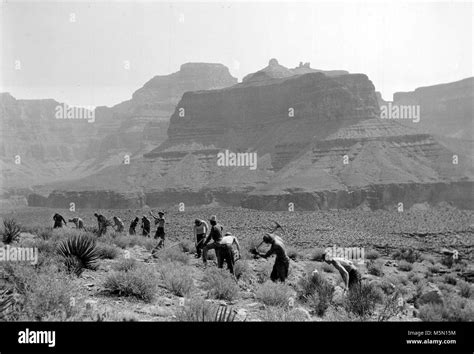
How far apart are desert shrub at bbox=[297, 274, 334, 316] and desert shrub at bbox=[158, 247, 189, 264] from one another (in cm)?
367

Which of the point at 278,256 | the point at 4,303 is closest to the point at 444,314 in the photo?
the point at 278,256

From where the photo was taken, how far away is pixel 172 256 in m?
14.1

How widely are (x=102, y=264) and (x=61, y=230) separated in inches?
256

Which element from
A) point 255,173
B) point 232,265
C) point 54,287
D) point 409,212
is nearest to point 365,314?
point 232,265

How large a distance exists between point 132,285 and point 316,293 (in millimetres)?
3588

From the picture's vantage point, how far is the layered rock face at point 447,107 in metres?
144

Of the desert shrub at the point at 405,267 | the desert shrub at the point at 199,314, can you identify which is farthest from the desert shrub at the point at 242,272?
the desert shrub at the point at 405,267

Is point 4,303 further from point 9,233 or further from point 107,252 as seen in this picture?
point 9,233

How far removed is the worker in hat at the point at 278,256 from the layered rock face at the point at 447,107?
452 feet

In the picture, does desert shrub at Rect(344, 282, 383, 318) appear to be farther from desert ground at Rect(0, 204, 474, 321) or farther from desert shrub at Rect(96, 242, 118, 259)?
desert shrub at Rect(96, 242, 118, 259)

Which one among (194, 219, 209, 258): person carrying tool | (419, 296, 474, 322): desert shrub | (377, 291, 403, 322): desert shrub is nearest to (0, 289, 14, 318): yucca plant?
(377, 291, 403, 322): desert shrub

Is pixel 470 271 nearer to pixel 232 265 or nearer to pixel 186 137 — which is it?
pixel 232 265

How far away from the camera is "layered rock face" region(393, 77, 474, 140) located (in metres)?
144

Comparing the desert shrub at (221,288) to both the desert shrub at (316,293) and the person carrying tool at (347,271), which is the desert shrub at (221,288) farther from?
the person carrying tool at (347,271)
